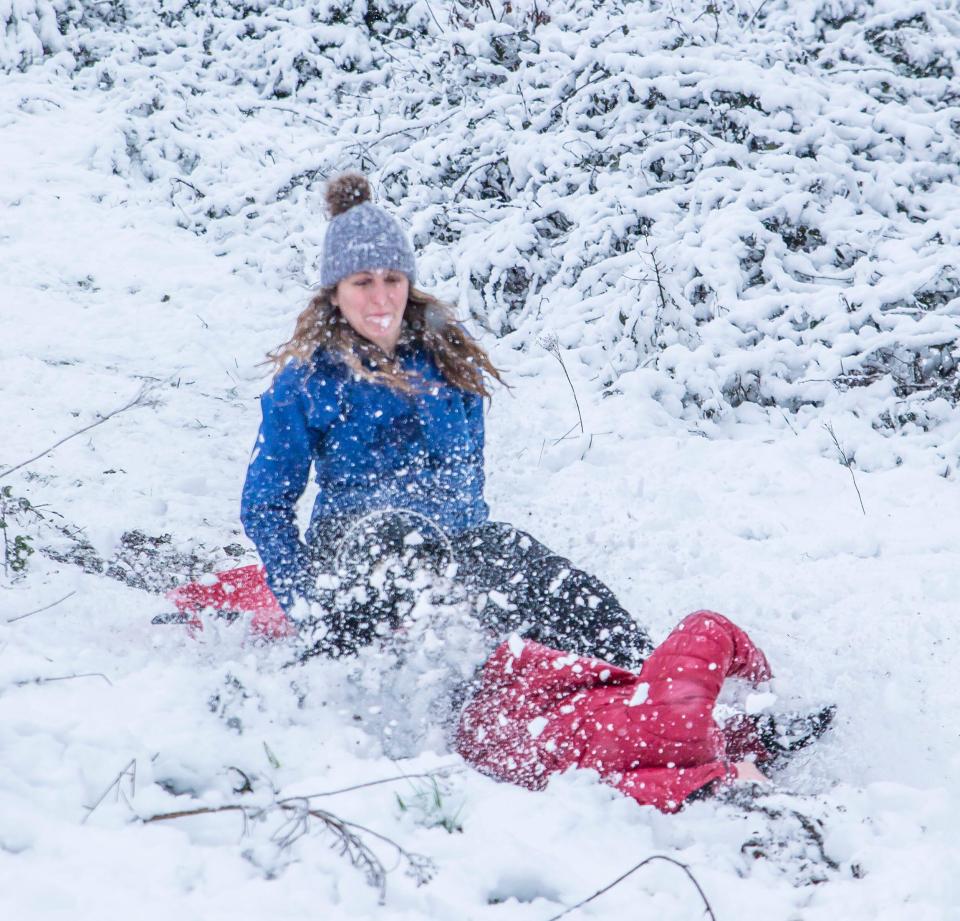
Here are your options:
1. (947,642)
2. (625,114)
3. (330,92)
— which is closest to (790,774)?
(947,642)

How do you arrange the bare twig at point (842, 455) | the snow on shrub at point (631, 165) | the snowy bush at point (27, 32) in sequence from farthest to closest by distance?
the snowy bush at point (27, 32) < the snow on shrub at point (631, 165) < the bare twig at point (842, 455)

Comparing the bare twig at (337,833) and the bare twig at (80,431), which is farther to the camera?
the bare twig at (80,431)

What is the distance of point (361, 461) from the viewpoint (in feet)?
9.50

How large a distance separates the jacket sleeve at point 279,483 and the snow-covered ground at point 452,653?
247mm

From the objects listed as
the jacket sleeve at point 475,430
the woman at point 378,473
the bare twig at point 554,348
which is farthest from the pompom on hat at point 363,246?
the bare twig at point 554,348

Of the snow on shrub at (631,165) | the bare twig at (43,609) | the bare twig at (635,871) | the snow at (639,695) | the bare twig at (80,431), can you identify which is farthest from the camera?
the snow on shrub at (631,165)

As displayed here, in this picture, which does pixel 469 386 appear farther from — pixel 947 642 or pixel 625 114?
pixel 625 114

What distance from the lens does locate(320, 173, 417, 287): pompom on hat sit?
2734 mm

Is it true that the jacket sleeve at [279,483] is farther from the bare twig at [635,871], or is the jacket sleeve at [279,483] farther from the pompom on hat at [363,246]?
the bare twig at [635,871]

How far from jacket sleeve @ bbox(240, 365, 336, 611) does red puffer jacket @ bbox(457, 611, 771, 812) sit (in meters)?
0.69

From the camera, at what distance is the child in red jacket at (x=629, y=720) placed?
217 cm

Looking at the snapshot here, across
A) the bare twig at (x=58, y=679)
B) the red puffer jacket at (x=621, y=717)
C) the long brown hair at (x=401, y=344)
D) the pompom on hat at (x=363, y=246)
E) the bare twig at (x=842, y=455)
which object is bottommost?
the bare twig at (x=842, y=455)

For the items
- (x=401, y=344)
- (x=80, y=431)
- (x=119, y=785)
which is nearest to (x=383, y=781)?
(x=119, y=785)

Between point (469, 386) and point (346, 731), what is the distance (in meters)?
1.22
